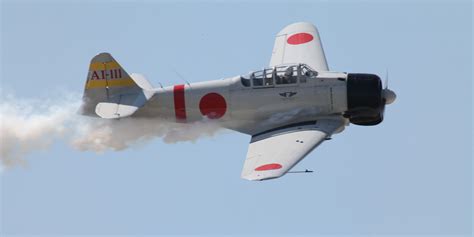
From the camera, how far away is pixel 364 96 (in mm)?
27359

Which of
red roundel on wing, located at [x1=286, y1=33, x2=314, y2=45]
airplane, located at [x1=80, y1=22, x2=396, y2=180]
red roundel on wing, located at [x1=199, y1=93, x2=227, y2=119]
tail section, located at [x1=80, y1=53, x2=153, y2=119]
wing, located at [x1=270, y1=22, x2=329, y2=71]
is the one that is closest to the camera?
airplane, located at [x1=80, y1=22, x2=396, y2=180]

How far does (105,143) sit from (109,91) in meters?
1.18

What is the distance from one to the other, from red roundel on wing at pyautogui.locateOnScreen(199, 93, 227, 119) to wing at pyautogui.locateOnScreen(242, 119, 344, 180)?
98cm

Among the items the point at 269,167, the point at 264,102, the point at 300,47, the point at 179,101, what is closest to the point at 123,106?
the point at 179,101

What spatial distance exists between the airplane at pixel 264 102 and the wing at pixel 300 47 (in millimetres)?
1852

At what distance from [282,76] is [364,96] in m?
1.82

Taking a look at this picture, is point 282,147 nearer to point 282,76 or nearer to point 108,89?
point 282,76

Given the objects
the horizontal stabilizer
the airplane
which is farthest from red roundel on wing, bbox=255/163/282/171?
the horizontal stabilizer

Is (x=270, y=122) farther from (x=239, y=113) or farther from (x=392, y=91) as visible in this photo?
(x=392, y=91)

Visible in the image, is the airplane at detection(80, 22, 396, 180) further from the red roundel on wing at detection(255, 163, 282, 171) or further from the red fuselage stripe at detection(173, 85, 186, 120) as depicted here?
the red roundel on wing at detection(255, 163, 282, 171)

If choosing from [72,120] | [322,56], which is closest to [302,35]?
[322,56]

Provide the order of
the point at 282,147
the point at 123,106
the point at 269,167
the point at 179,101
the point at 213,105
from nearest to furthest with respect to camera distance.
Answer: the point at 269,167 → the point at 282,147 → the point at 213,105 → the point at 179,101 → the point at 123,106

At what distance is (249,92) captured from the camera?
27.8 meters

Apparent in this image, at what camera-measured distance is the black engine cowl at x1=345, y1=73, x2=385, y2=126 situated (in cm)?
2738
